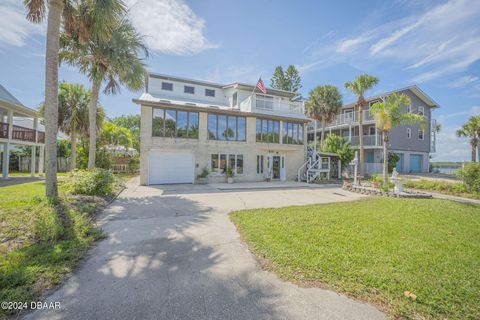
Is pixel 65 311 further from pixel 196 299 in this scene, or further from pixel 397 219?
pixel 397 219

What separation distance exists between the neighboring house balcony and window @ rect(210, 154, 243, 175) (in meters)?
4.24

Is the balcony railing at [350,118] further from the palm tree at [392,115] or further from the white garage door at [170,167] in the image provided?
the white garage door at [170,167]

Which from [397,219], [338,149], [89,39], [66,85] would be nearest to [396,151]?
[338,149]

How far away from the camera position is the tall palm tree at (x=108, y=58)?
10.2 metres

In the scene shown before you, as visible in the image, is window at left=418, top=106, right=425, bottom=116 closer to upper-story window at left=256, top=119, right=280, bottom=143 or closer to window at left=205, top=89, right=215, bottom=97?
upper-story window at left=256, top=119, right=280, bottom=143

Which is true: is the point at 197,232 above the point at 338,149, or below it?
below

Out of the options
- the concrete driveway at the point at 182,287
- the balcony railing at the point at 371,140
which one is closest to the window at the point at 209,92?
the concrete driveway at the point at 182,287

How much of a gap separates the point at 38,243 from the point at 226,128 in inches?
517

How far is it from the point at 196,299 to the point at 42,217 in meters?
4.94

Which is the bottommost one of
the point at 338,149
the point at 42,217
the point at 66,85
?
the point at 42,217

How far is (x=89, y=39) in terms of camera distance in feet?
32.4

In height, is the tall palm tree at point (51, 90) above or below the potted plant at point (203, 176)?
above

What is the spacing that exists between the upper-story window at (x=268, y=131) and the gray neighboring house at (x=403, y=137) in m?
12.8

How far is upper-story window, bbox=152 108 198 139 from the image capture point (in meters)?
14.2
